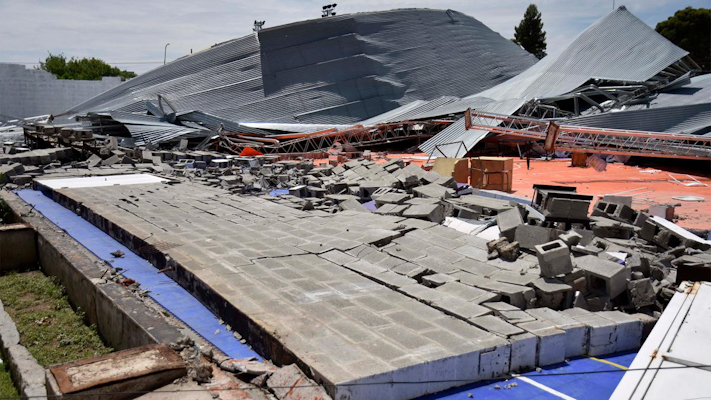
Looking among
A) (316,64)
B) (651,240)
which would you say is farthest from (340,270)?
(316,64)

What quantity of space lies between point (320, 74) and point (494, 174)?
22.8 m

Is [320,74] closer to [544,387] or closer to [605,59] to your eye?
[605,59]

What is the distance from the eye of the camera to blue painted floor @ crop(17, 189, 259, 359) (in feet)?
17.6

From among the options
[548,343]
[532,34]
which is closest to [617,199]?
[548,343]

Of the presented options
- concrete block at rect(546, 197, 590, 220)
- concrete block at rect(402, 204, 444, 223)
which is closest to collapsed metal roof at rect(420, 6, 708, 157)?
concrete block at rect(402, 204, 444, 223)

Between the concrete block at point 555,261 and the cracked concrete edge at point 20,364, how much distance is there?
4.71m

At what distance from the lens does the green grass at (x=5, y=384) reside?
19.0 feet

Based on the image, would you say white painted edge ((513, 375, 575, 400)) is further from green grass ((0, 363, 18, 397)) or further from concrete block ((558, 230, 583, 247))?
green grass ((0, 363, 18, 397))

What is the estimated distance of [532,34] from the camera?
6006 cm

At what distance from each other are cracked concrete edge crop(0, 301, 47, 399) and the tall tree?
59.5 meters

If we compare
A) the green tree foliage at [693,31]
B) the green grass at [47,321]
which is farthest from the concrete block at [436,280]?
the green tree foliage at [693,31]

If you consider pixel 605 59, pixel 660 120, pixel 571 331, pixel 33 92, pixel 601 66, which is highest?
pixel 605 59

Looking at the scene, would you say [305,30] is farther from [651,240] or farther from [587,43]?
[651,240]

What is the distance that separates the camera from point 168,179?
52.1 ft
